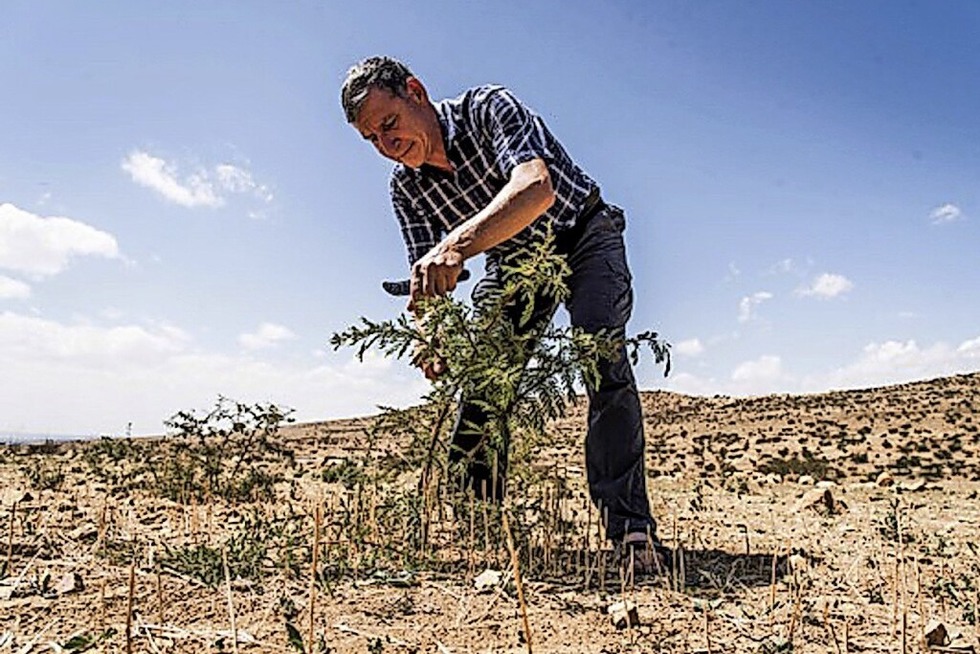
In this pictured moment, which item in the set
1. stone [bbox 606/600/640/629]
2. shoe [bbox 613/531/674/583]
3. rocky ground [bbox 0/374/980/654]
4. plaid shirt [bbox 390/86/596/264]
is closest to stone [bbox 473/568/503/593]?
rocky ground [bbox 0/374/980/654]

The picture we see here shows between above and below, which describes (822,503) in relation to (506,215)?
below

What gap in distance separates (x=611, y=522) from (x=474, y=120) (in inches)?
68.4

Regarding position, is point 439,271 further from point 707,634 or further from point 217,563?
point 707,634

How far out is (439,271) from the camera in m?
2.86

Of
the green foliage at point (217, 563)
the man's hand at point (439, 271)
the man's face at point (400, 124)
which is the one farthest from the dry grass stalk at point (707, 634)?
the man's face at point (400, 124)

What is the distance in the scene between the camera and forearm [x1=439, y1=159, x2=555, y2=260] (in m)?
2.88

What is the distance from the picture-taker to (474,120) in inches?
141

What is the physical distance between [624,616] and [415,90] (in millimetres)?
2134

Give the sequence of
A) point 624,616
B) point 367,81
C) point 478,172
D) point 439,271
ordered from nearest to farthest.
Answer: point 624,616 < point 439,271 < point 367,81 < point 478,172

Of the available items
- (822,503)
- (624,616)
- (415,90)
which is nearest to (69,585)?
(624,616)

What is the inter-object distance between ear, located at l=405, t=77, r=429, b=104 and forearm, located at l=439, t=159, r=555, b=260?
64 cm

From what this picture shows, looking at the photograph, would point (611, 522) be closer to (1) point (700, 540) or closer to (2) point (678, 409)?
(1) point (700, 540)

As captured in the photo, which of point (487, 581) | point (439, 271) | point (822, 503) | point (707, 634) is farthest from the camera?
point (822, 503)

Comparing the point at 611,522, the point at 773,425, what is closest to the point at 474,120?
the point at 611,522
